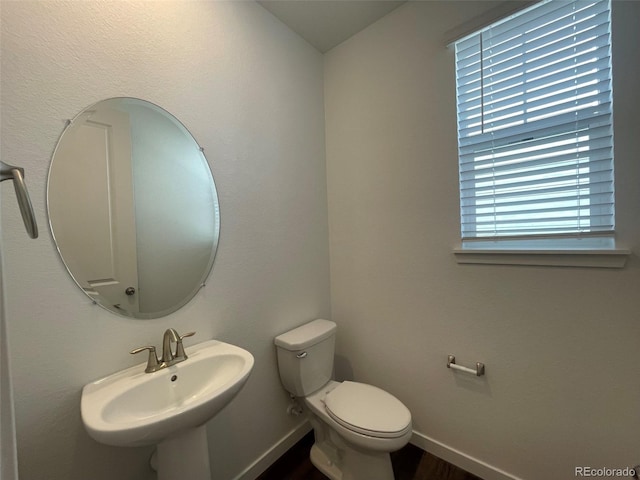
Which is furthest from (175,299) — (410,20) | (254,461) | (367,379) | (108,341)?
(410,20)

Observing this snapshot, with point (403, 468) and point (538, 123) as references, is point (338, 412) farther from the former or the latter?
point (538, 123)

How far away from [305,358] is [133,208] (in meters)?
1.08

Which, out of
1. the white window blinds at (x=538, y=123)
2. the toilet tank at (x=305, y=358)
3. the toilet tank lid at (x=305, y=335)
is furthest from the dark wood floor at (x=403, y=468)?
the white window blinds at (x=538, y=123)

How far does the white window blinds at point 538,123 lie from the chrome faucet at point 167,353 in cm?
140

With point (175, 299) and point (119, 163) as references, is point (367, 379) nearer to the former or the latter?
point (175, 299)

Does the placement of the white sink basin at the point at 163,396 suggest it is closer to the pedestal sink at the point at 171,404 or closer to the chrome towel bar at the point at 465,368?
the pedestal sink at the point at 171,404

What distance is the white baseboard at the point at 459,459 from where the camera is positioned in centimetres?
132

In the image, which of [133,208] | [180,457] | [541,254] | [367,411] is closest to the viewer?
[180,457]

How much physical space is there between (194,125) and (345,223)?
3.42ft

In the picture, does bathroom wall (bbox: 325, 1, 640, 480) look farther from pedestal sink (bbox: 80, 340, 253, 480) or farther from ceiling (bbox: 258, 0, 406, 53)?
pedestal sink (bbox: 80, 340, 253, 480)

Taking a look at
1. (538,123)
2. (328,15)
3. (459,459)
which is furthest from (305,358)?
(328,15)

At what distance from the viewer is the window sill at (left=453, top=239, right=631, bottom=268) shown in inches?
40.5

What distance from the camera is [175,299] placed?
1139 millimetres

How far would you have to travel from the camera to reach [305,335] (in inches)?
59.1
